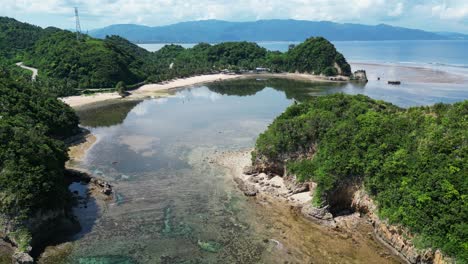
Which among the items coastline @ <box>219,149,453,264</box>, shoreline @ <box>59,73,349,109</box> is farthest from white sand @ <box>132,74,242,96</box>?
coastline @ <box>219,149,453,264</box>

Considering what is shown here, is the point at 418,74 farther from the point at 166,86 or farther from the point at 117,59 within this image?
the point at 117,59

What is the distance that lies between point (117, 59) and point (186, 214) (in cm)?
8269

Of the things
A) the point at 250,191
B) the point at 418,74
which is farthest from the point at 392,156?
the point at 418,74

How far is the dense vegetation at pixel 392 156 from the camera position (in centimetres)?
2538

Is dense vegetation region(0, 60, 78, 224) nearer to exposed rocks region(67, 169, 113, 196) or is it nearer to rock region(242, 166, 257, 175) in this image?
exposed rocks region(67, 169, 113, 196)

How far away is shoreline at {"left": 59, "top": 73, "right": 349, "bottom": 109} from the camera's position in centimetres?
8431

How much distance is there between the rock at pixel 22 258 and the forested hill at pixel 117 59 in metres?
64.2

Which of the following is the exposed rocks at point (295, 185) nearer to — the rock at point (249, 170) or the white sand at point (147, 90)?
the rock at point (249, 170)

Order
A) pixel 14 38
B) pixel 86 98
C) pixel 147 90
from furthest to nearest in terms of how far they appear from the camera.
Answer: pixel 14 38 < pixel 147 90 < pixel 86 98

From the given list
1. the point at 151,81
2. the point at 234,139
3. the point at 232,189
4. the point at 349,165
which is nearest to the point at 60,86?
the point at 151,81

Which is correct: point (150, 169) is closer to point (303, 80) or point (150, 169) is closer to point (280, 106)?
point (280, 106)

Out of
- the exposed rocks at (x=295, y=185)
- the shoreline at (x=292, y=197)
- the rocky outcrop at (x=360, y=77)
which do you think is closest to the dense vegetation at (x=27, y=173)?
the shoreline at (x=292, y=197)

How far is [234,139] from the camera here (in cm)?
5719

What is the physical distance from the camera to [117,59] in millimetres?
105500
